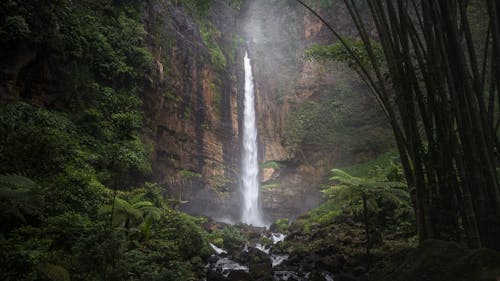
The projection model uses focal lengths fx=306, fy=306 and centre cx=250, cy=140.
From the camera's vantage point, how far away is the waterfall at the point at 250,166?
21.1 m

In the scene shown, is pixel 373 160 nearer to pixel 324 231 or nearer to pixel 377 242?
pixel 324 231

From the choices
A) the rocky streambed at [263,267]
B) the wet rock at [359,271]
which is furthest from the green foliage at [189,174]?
the wet rock at [359,271]

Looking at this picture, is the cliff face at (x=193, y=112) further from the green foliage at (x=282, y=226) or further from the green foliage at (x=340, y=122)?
the green foliage at (x=340, y=122)

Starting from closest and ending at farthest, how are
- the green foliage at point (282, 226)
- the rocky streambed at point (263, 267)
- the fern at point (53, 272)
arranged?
the fern at point (53, 272)
the rocky streambed at point (263, 267)
the green foliage at point (282, 226)

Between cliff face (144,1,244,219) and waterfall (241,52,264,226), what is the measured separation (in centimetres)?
86

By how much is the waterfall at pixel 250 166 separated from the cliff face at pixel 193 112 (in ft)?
2.81

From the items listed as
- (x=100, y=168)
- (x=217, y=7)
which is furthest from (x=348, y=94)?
(x=100, y=168)

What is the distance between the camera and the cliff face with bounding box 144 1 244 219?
50.4 ft

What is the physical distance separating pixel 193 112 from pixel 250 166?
6.31 meters

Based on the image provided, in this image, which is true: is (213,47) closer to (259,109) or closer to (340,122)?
(259,109)

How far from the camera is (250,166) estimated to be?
22.3 metres

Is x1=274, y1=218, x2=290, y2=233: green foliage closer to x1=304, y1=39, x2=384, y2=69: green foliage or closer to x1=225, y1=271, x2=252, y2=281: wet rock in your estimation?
x1=225, y1=271, x2=252, y2=281: wet rock

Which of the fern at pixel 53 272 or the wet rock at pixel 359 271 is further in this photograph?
the wet rock at pixel 359 271

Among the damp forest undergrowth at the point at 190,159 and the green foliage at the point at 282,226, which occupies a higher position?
the damp forest undergrowth at the point at 190,159
